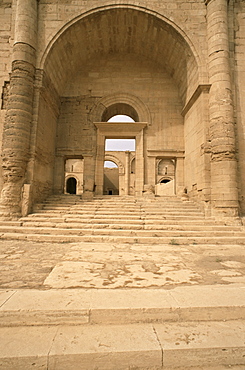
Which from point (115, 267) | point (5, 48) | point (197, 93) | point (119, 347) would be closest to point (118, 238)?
point (115, 267)

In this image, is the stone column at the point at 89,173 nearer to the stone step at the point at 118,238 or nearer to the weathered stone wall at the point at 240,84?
the stone step at the point at 118,238

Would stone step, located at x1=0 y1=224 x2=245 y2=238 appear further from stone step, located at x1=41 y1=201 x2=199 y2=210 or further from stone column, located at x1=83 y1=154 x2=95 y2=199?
stone column, located at x1=83 y1=154 x2=95 y2=199

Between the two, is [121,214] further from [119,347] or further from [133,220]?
[119,347]

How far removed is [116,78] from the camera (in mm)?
11352

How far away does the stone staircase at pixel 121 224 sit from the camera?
18.5ft

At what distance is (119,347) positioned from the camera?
60.7 inches

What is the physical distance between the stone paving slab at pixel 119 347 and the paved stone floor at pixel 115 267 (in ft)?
2.53

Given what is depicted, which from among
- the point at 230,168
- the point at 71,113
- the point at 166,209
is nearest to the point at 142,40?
the point at 71,113

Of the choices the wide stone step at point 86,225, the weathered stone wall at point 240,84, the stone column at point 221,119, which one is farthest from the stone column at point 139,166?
the weathered stone wall at point 240,84

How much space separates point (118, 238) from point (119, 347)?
3913 millimetres

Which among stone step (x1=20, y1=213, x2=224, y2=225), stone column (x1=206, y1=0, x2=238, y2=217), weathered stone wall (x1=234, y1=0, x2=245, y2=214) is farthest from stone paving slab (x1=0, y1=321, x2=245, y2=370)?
weathered stone wall (x1=234, y1=0, x2=245, y2=214)

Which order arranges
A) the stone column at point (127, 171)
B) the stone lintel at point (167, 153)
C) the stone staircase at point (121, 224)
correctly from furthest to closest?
the stone column at point (127, 171), the stone lintel at point (167, 153), the stone staircase at point (121, 224)

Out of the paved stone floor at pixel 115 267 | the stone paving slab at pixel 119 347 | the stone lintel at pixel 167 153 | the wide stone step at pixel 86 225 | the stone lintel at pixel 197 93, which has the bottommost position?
the stone paving slab at pixel 119 347

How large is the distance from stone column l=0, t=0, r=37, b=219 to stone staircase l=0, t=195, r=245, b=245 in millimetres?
1087
